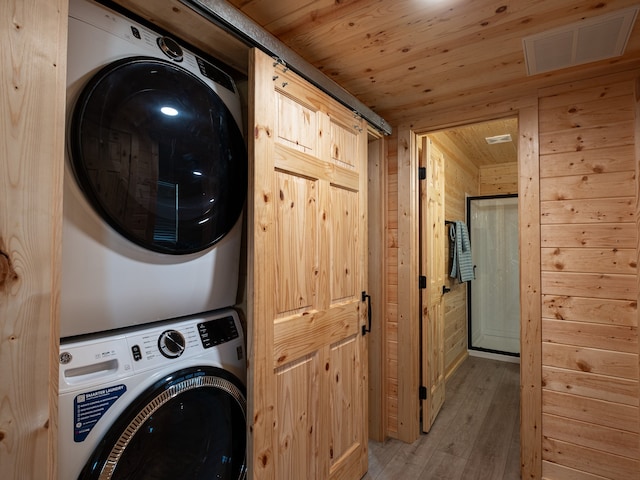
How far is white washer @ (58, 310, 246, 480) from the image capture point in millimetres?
831

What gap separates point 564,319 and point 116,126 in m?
2.26

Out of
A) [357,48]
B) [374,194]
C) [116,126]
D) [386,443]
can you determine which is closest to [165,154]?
[116,126]

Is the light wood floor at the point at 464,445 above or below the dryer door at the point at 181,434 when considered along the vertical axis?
below

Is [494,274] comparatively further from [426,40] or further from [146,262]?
[146,262]

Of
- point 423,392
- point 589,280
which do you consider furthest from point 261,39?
point 423,392

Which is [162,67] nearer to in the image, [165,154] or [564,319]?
[165,154]

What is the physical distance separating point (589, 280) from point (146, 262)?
83.8 inches

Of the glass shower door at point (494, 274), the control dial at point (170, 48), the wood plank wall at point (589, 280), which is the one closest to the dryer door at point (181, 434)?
the control dial at point (170, 48)

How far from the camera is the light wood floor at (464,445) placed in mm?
1985

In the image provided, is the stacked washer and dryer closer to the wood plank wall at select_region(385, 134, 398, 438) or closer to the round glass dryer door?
the round glass dryer door

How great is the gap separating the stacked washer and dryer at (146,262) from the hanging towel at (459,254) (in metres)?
2.71

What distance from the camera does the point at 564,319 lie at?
1.82 m

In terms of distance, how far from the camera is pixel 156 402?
957 mm

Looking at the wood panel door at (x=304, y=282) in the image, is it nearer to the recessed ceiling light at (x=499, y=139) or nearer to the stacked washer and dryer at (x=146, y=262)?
the stacked washer and dryer at (x=146, y=262)
